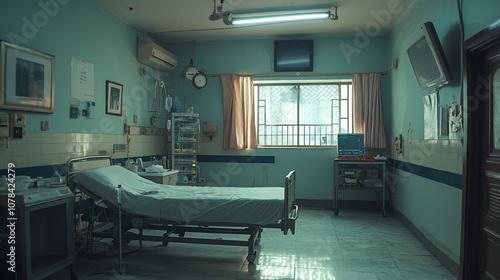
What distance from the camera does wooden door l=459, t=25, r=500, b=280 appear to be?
2600 mm

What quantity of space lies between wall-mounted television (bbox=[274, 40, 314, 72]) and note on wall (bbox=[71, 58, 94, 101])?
320 centimetres

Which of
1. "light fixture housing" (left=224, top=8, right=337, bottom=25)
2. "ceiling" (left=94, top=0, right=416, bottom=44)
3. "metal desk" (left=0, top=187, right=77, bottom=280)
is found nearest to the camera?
"metal desk" (left=0, top=187, right=77, bottom=280)

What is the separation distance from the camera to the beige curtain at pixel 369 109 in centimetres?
599

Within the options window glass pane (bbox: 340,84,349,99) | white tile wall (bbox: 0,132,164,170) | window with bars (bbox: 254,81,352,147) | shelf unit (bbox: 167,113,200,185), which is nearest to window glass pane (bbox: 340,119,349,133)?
window with bars (bbox: 254,81,352,147)

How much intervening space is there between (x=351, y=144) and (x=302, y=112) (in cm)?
115

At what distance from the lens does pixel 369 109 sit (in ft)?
19.8

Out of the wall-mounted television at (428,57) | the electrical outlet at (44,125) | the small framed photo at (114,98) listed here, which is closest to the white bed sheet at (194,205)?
the electrical outlet at (44,125)

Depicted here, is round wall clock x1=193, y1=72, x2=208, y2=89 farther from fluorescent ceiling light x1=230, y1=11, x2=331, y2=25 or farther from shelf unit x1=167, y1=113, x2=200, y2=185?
fluorescent ceiling light x1=230, y1=11, x2=331, y2=25

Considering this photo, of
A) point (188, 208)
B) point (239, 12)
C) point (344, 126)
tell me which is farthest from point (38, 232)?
point (344, 126)

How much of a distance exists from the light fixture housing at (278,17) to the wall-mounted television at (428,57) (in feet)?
4.41

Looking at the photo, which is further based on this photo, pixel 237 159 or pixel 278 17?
pixel 237 159

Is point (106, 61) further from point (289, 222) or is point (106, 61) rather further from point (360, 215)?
point (360, 215)

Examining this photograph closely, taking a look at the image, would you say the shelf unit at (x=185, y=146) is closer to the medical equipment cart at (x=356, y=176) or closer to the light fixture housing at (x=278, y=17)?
the light fixture housing at (x=278, y=17)

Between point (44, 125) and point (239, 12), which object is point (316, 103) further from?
point (44, 125)
